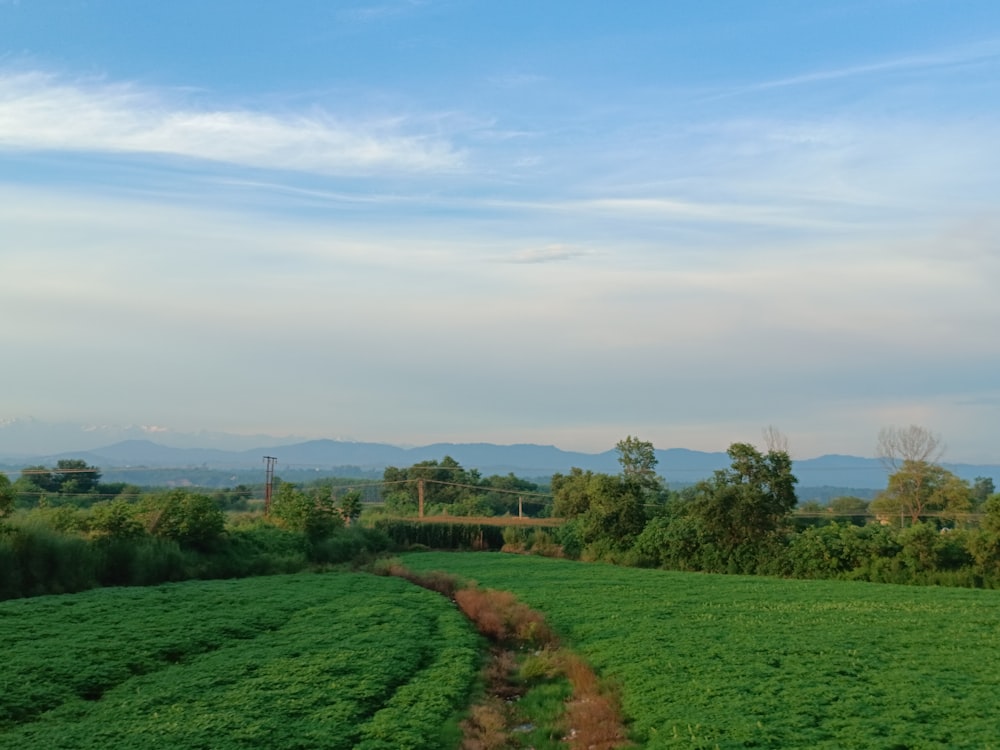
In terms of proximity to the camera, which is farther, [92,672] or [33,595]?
[33,595]

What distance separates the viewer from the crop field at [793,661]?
11922 mm

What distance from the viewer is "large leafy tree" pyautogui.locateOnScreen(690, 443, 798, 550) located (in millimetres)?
42969

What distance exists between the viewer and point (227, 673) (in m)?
15.8

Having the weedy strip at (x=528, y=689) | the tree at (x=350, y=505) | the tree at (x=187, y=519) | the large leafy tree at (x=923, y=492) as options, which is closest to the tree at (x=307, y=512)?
the tree at (x=350, y=505)

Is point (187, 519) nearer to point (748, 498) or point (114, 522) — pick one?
point (114, 522)

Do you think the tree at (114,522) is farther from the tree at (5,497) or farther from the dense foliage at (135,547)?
the tree at (5,497)

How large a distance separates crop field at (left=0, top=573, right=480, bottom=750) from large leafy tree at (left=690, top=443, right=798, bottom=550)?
22758mm

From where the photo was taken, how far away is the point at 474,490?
102875mm

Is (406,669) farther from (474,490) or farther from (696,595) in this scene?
(474,490)

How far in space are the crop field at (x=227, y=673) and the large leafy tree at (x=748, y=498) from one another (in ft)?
74.7

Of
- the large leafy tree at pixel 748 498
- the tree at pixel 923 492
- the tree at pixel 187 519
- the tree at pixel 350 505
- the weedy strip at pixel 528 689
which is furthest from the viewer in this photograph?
the tree at pixel 350 505

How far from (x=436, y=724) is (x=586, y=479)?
163 feet

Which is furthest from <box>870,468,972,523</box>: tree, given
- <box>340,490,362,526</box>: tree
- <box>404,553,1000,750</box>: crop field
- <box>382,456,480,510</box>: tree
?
<box>382,456,480,510</box>: tree

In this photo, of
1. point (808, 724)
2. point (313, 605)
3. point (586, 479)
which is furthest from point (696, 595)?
point (586, 479)
